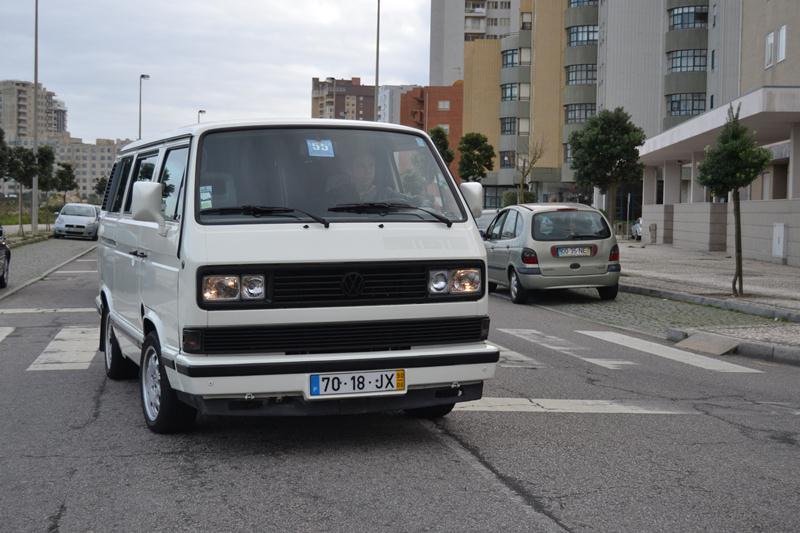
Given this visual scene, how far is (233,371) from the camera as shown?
17.8ft

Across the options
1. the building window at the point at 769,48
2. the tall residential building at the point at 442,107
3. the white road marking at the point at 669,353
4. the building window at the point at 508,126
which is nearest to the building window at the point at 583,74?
the building window at the point at 508,126

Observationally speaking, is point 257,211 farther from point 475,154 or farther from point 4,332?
point 475,154

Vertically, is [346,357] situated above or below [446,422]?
above

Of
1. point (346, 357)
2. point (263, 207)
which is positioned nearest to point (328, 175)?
point (263, 207)

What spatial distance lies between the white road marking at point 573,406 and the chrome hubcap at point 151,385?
2.18m

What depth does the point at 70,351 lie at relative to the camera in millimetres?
10289

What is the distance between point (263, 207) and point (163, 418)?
4.96 feet

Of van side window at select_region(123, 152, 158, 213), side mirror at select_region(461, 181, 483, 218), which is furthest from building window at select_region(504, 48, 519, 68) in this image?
side mirror at select_region(461, 181, 483, 218)

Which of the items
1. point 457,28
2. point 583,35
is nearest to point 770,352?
point 583,35

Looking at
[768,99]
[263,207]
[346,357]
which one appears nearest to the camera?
[346,357]

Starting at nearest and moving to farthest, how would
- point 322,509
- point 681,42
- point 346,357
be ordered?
point 322,509 → point 346,357 → point 681,42

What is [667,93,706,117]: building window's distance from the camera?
63.0 metres

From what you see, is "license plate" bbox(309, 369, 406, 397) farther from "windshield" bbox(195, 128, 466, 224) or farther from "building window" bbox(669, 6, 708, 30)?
"building window" bbox(669, 6, 708, 30)

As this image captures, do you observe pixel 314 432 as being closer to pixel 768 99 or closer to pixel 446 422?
pixel 446 422
